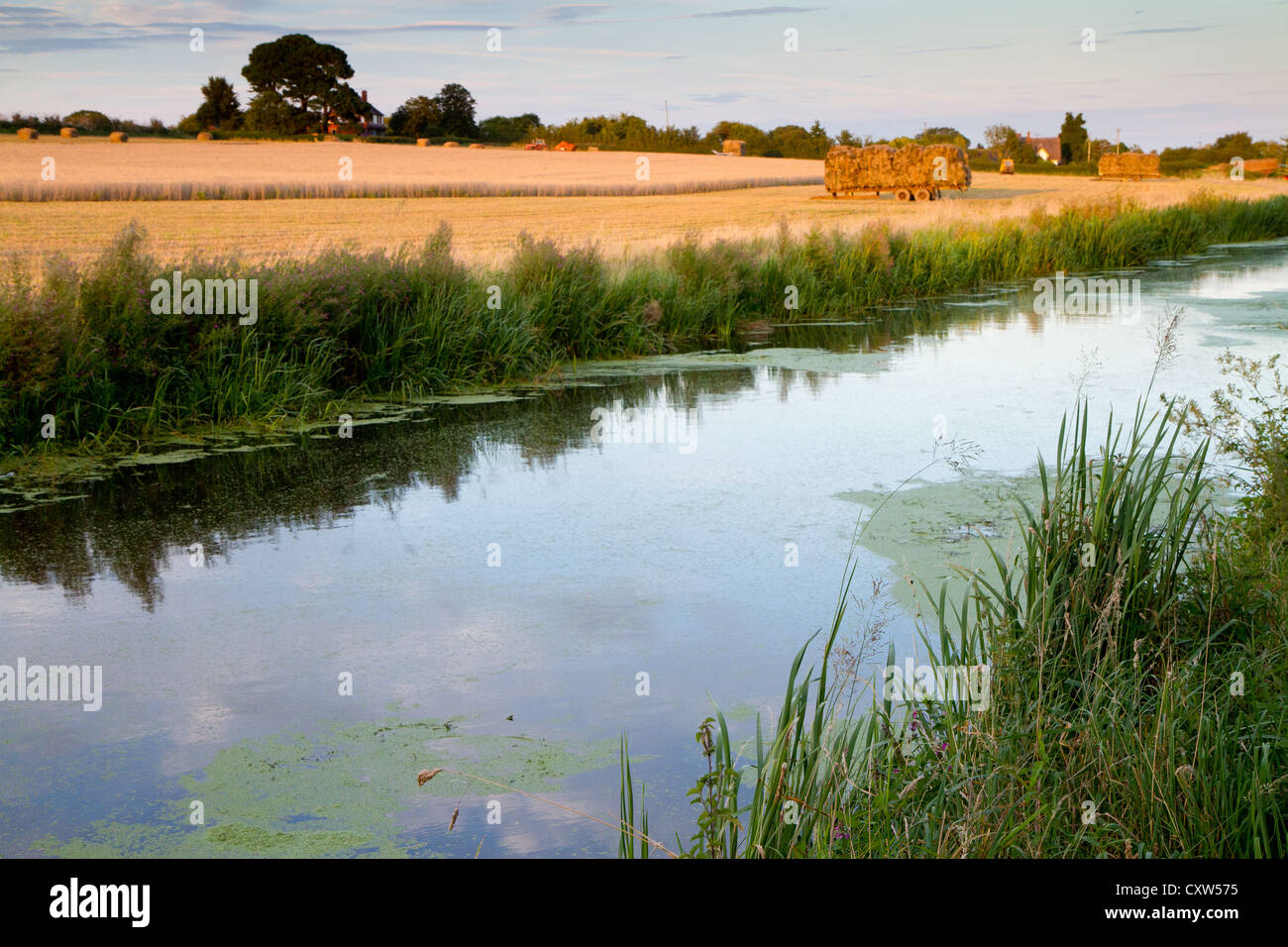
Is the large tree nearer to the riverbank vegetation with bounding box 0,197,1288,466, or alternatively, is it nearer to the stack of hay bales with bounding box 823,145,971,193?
the stack of hay bales with bounding box 823,145,971,193

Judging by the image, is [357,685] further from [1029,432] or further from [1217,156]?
[1217,156]

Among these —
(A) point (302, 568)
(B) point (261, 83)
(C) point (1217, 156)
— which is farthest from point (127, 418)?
(C) point (1217, 156)

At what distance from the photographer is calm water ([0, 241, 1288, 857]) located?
12.3ft

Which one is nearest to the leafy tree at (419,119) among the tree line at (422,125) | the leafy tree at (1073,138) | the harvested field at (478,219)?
the tree line at (422,125)

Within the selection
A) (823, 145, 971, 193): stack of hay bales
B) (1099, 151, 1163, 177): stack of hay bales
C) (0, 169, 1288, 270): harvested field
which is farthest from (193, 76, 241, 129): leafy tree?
(1099, 151, 1163, 177): stack of hay bales

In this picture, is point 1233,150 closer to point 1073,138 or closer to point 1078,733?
point 1073,138

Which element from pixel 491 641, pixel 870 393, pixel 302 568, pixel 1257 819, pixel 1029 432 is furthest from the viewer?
pixel 870 393

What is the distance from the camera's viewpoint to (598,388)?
11.1 metres

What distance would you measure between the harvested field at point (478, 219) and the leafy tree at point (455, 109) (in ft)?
98.0

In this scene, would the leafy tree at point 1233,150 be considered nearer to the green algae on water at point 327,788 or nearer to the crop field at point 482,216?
the crop field at point 482,216

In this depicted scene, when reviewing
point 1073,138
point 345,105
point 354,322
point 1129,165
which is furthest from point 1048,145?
point 354,322

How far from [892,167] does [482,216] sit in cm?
1376

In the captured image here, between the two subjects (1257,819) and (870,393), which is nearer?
Result: (1257,819)
